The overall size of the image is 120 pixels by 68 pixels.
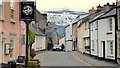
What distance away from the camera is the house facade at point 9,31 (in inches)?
707

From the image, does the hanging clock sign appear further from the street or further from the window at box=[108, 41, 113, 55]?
the window at box=[108, 41, 113, 55]

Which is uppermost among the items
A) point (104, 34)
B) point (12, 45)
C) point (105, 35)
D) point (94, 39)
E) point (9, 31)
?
point (9, 31)

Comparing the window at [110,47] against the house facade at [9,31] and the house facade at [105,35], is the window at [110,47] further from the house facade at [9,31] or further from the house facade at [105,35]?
the house facade at [9,31]

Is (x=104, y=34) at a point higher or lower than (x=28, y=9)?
lower

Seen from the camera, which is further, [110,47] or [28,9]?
[110,47]

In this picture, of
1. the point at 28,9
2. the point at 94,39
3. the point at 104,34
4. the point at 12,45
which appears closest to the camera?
the point at 28,9

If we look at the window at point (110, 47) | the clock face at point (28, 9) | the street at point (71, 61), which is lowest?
the street at point (71, 61)

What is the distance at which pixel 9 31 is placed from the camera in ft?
62.6

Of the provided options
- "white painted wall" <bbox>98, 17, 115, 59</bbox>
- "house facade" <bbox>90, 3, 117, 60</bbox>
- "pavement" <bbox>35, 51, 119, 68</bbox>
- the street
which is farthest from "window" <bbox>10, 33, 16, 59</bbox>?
"white painted wall" <bbox>98, 17, 115, 59</bbox>

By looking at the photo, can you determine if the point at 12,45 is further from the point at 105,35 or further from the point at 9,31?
the point at 105,35

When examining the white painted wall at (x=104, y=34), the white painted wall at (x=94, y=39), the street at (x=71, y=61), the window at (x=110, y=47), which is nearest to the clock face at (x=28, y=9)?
the street at (x=71, y=61)

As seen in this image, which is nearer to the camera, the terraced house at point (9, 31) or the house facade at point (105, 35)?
the terraced house at point (9, 31)

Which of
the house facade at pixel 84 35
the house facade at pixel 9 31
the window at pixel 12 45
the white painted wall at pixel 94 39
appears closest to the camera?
the house facade at pixel 9 31

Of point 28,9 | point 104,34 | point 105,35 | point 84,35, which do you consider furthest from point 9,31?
point 84,35
